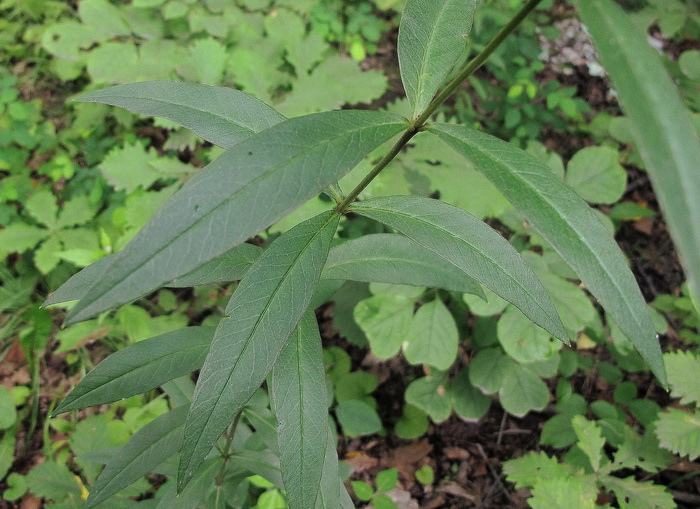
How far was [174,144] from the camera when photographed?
2.55 metres

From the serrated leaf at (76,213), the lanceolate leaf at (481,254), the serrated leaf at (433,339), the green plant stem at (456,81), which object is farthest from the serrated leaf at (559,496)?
the serrated leaf at (76,213)

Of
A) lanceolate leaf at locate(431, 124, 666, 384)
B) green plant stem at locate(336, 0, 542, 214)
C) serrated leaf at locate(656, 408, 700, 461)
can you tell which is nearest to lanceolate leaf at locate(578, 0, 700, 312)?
green plant stem at locate(336, 0, 542, 214)

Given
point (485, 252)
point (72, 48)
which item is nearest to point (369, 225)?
point (485, 252)

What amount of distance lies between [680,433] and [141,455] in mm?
1728

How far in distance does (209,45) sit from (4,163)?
153cm

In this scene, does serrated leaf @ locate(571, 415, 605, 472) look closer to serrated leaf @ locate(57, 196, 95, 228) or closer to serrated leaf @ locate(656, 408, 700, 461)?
serrated leaf @ locate(656, 408, 700, 461)

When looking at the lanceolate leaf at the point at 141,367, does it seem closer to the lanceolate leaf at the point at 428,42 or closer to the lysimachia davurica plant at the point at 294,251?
the lysimachia davurica plant at the point at 294,251

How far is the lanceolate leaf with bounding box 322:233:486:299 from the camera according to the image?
3.63 ft

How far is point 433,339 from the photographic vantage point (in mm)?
1844

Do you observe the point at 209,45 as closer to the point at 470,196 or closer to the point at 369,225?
the point at 369,225

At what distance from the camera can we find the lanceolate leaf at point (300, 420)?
34.2 inches

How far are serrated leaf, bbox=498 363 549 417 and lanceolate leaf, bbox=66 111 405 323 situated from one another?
154 centimetres

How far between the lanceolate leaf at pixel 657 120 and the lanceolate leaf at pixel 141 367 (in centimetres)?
94

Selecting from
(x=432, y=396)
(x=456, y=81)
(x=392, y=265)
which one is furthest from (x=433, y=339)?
(x=456, y=81)
